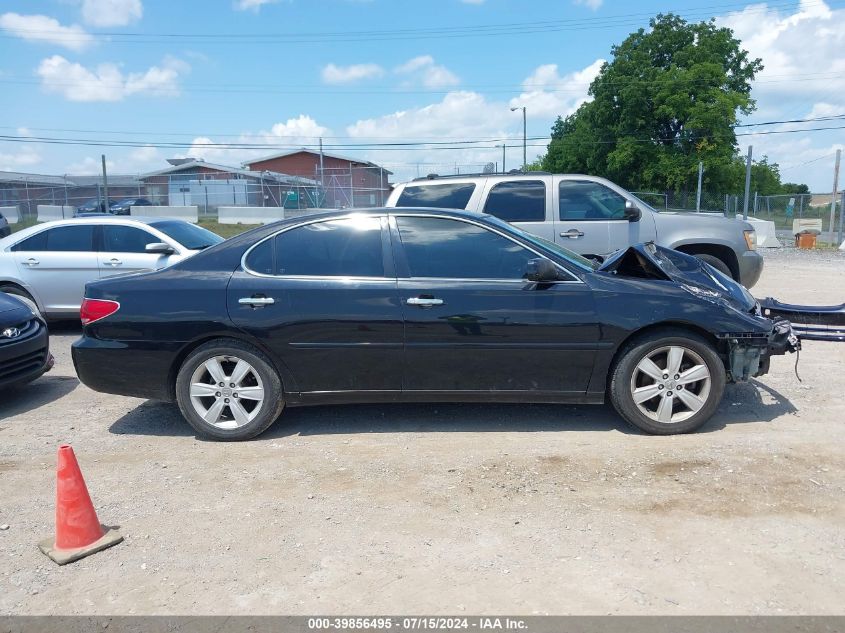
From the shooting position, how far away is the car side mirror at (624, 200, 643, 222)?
8.30 m

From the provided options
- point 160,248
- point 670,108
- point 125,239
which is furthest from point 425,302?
point 670,108

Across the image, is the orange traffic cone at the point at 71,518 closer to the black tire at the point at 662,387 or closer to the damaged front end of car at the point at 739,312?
the black tire at the point at 662,387

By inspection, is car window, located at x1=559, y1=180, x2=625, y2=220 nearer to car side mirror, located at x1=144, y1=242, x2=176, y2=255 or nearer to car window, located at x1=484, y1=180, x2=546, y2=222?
car window, located at x1=484, y1=180, x2=546, y2=222

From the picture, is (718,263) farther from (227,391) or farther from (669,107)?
(669,107)

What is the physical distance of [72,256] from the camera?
9203 millimetres

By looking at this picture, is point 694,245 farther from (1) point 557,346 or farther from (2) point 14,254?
(2) point 14,254

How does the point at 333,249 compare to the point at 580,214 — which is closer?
the point at 333,249

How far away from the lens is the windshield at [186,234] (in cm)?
930

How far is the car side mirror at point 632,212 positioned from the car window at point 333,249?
4.34 metres

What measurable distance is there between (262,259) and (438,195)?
3877 millimetres

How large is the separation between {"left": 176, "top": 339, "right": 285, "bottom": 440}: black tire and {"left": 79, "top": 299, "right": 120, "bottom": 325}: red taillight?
0.67m

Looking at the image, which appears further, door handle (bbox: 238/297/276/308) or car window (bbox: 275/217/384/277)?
car window (bbox: 275/217/384/277)

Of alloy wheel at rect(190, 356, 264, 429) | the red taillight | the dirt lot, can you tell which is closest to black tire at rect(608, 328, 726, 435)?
the dirt lot

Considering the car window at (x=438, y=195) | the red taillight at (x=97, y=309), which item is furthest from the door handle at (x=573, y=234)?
the red taillight at (x=97, y=309)
